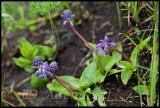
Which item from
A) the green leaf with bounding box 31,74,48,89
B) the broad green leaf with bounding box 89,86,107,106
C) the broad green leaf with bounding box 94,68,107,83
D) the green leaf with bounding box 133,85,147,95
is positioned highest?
the broad green leaf with bounding box 94,68,107,83

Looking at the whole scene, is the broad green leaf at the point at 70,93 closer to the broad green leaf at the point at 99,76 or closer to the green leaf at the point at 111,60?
the broad green leaf at the point at 99,76

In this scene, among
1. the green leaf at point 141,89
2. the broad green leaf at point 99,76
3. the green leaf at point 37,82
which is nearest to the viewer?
the green leaf at point 141,89

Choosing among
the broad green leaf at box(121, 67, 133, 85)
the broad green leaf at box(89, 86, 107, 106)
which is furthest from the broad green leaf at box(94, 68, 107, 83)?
the broad green leaf at box(121, 67, 133, 85)

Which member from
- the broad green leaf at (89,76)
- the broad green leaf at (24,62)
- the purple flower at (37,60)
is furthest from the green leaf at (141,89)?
the broad green leaf at (24,62)

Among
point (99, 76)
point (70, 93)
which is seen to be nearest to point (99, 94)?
point (99, 76)

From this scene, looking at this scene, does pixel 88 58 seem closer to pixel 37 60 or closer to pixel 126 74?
pixel 126 74

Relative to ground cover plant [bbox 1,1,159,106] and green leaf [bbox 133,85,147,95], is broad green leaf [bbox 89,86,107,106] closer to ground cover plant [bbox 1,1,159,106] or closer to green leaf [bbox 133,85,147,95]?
ground cover plant [bbox 1,1,159,106]

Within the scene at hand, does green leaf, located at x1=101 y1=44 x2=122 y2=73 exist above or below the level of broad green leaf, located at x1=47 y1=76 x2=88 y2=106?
above

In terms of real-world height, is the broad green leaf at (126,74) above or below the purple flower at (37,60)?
below

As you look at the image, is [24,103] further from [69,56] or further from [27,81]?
[69,56]

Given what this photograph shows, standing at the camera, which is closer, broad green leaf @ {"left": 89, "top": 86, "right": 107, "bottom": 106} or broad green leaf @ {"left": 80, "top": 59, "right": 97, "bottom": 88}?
broad green leaf @ {"left": 89, "top": 86, "right": 107, "bottom": 106}
